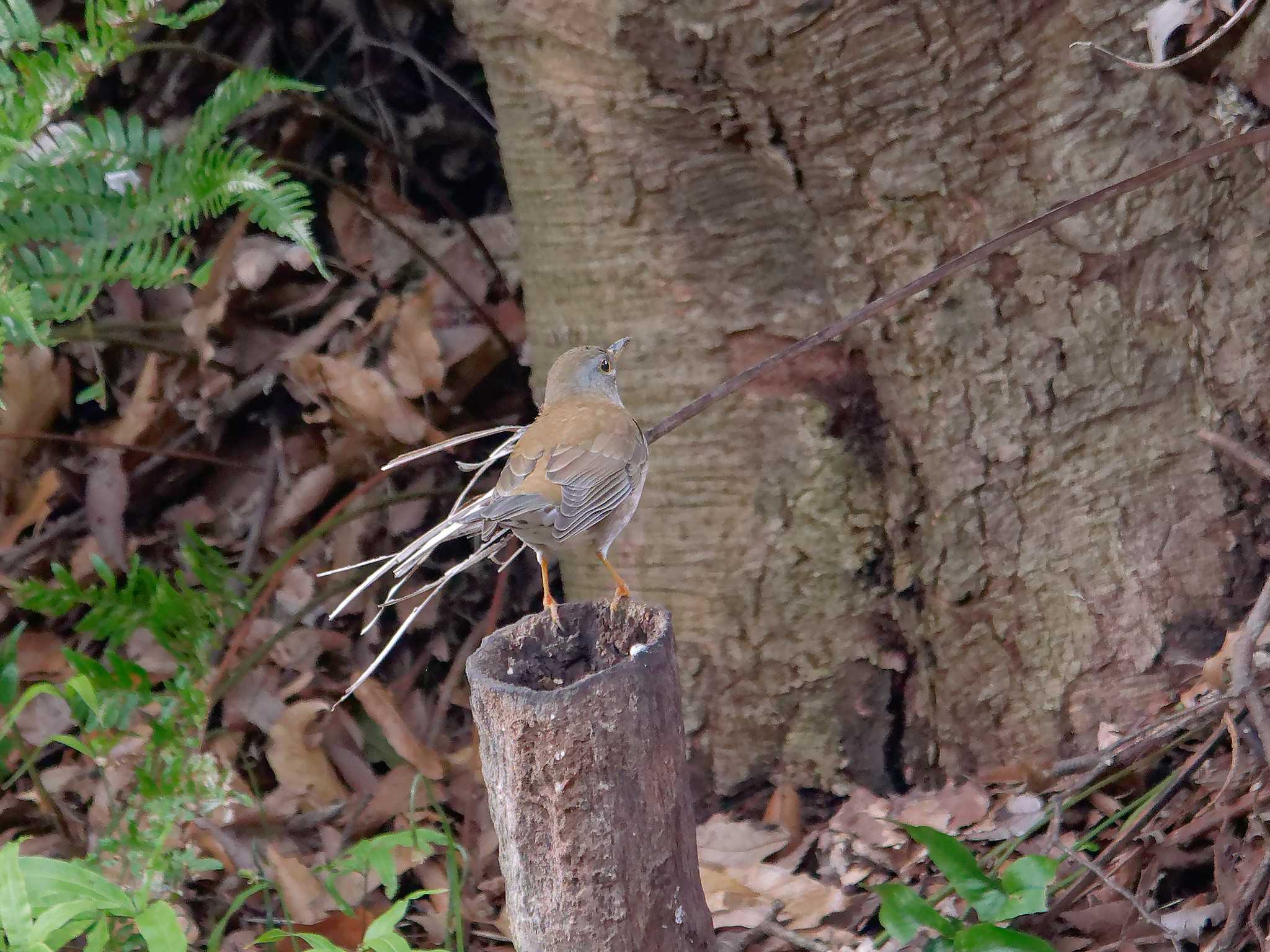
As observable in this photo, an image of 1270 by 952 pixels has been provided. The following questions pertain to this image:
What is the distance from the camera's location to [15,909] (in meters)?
2.26

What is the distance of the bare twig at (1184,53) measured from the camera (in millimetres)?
2244

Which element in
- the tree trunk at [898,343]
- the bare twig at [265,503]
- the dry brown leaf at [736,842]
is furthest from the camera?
the bare twig at [265,503]

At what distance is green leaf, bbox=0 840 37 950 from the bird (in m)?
0.67

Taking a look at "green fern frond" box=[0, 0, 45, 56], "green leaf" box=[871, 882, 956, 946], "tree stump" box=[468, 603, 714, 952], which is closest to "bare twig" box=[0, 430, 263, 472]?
"green fern frond" box=[0, 0, 45, 56]

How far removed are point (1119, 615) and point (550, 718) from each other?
149cm

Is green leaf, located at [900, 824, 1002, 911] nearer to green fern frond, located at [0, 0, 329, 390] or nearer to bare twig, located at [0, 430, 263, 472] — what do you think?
green fern frond, located at [0, 0, 329, 390]

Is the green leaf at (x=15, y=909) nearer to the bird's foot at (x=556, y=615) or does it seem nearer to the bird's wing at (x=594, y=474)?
the bird's foot at (x=556, y=615)

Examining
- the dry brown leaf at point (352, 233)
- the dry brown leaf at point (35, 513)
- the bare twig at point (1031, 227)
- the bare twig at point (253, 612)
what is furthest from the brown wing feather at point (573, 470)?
the dry brown leaf at point (35, 513)

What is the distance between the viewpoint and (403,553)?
6.91ft

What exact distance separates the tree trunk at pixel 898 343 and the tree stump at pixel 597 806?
104cm

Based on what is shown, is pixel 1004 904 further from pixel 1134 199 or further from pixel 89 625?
pixel 89 625

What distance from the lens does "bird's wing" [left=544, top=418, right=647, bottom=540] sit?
229cm

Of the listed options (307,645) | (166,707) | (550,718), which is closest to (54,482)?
(307,645)

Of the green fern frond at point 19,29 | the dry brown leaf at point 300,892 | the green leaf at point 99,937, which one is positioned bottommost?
the dry brown leaf at point 300,892
